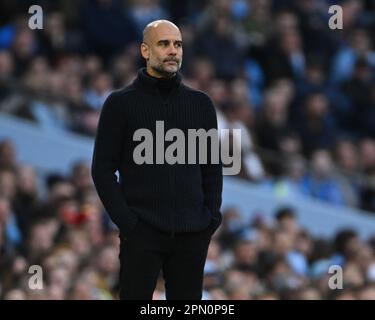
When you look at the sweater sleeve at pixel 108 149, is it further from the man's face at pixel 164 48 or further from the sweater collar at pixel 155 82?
the man's face at pixel 164 48

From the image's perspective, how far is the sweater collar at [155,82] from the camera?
714 cm

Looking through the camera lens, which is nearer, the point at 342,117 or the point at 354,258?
the point at 354,258

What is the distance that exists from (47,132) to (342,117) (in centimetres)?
425

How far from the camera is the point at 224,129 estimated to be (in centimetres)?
1449

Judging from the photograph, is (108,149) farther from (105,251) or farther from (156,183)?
(105,251)

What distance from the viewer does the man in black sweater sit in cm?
704

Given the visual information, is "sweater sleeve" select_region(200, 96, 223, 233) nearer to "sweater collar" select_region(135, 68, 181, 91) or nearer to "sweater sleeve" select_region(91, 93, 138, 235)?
"sweater collar" select_region(135, 68, 181, 91)

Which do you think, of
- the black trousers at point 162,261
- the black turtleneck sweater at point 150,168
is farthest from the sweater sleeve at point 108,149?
the black trousers at point 162,261

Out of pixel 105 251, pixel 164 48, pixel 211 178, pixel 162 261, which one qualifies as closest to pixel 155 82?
pixel 164 48

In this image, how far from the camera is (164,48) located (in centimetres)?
704
